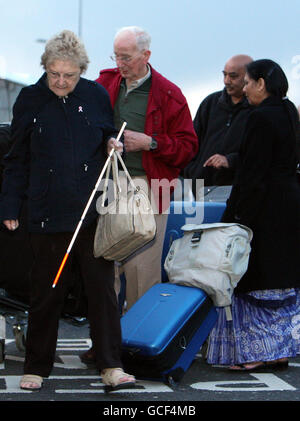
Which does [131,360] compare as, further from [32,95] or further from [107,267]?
[32,95]

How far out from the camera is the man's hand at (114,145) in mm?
4879

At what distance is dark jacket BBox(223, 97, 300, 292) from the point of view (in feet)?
18.4

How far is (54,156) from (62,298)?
743 mm

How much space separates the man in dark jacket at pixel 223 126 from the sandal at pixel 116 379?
2274 mm

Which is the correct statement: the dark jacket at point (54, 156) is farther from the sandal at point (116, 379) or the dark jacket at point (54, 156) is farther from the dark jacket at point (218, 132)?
the dark jacket at point (218, 132)

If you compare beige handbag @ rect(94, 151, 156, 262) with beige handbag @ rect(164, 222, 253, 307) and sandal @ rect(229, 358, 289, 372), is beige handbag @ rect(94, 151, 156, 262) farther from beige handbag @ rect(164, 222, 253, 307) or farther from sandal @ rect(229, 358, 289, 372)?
sandal @ rect(229, 358, 289, 372)

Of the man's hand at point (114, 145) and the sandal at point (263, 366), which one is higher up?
the man's hand at point (114, 145)

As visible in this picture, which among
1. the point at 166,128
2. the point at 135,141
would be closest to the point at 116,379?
the point at 135,141

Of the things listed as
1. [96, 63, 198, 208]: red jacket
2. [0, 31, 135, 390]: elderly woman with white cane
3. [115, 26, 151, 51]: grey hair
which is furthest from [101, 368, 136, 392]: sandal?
[115, 26, 151, 51]: grey hair

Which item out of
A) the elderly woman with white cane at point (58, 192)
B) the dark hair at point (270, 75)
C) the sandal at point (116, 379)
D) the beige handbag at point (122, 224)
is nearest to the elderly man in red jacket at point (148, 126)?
the dark hair at point (270, 75)

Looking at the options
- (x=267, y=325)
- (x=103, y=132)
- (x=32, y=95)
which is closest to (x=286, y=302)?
(x=267, y=325)

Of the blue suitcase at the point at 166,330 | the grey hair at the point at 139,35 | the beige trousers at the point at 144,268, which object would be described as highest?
the grey hair at the point at 139,35

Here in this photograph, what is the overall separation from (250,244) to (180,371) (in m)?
0.99

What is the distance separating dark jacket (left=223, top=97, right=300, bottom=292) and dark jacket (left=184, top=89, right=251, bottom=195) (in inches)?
38.7
